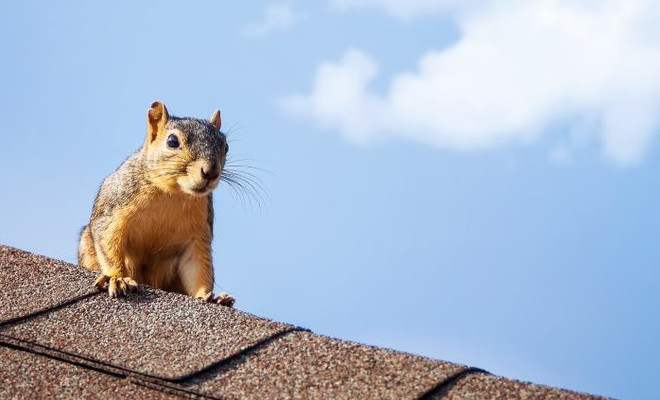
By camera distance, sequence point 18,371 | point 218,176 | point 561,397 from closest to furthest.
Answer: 1. point 561,397
2. point 18,371
3. point 218,176

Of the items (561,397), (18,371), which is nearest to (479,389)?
(561,397)

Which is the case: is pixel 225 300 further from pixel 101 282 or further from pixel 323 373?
pixel 323 373

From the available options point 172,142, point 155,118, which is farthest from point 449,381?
point 155,118

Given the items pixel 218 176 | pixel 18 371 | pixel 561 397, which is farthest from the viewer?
pixel 218 176

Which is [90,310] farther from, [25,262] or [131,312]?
[25,262]

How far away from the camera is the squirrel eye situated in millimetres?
6219

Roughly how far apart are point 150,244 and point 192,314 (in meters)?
0.93

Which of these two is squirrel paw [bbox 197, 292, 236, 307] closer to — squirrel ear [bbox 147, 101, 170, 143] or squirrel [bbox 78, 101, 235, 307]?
squirrel [bbox 78, 101, 235, 307]

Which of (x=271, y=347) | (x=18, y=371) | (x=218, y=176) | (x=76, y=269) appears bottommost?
(x=18, y=371)

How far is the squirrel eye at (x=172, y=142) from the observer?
6219 mm

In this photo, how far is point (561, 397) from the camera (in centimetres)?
454

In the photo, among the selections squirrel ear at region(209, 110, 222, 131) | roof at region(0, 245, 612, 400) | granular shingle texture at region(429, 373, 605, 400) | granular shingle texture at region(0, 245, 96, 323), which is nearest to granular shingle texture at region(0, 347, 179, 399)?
roof at region(0, 245, 612, 400)

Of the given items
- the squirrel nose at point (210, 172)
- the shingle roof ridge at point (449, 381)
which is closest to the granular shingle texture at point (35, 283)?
the squirrel nose at point (210, 172)

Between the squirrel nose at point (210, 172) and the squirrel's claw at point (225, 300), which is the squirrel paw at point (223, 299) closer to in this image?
the squirrel's claw at point (225, 300)
